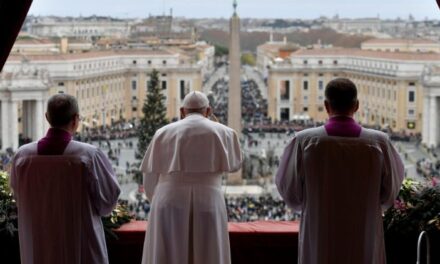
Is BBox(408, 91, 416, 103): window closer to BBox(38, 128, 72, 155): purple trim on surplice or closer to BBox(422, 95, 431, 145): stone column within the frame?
BBox(422, 95, 431, 145): stone column

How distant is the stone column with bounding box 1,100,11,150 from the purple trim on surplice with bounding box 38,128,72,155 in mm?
16493

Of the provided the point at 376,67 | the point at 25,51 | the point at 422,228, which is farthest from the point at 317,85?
the point at 422,228

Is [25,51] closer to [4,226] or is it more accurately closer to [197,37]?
[197,37]

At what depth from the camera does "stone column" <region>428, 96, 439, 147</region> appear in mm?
20305

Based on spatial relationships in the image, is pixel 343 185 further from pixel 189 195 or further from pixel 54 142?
pixel 54 142

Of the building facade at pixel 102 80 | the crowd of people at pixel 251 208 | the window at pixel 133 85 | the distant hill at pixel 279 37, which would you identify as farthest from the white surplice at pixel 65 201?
the distant hill at pixel 279 37

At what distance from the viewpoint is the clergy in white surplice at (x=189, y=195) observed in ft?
8.86

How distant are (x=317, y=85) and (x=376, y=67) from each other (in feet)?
15.5

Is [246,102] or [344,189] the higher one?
[344,189]

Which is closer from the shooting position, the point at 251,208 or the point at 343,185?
the point at 343,185

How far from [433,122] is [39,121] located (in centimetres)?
859


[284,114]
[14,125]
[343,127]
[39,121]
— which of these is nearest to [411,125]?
[284,114]

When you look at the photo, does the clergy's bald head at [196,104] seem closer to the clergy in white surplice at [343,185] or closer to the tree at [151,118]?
the clergy in white surplice at [343,185]

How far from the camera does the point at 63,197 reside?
2.58 m
